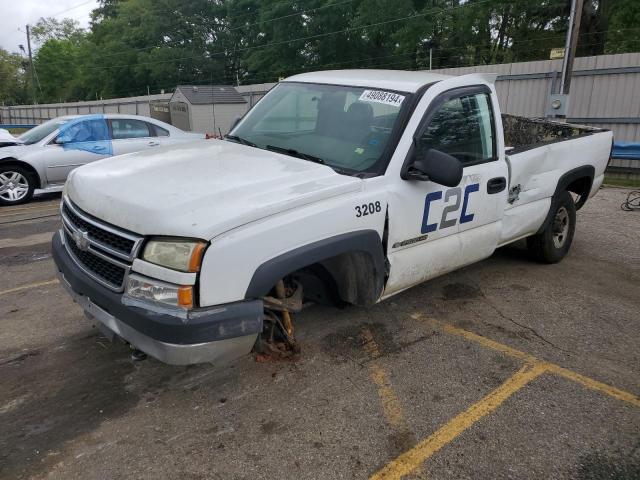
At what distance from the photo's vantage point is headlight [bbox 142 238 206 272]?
2.58m

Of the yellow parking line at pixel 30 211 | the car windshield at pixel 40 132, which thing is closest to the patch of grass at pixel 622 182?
the yellow parking line at pixel 30 211

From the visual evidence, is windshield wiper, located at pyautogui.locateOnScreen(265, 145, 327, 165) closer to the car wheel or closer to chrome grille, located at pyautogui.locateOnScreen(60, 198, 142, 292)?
chrome grille, located at pyautogui.locateOnScreen(60, 198, 142, 292)

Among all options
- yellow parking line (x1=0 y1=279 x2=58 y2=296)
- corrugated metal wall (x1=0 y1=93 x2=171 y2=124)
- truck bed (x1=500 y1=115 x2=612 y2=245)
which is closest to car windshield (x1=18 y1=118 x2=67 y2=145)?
yellow parking line (x1=0 y1=279 x2=58 y2=296)

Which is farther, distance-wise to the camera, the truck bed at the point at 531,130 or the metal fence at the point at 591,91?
the metal fence at the point at 591,91

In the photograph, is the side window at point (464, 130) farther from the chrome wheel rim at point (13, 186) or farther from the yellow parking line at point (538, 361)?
the chrome wheel rim at point (13, 186)

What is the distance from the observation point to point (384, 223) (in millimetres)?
3428

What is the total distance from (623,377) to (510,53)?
2912 centimetres

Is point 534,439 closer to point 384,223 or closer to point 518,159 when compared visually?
point 384,223

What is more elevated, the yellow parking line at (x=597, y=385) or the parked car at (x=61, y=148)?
the parked car at (x=61, y=148)

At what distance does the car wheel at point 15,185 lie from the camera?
9.20 m

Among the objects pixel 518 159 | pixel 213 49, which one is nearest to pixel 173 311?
pixel 518 159

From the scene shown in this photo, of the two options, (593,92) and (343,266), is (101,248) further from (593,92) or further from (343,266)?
(593,92)

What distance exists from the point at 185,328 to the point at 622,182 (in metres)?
11.9

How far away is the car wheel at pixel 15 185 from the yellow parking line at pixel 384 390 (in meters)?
7.94
